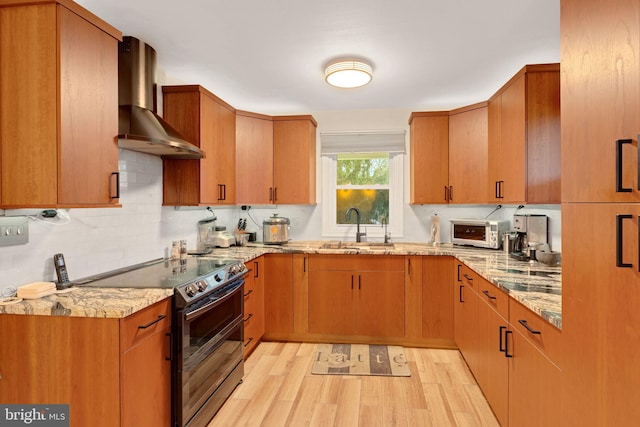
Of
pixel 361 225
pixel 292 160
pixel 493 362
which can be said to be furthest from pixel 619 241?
pixel 361 225

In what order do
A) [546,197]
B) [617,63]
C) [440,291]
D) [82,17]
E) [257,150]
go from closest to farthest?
1. [617,63]
2. [82,17]
3. [546,197]
4. [440,291]
5. [257,150]

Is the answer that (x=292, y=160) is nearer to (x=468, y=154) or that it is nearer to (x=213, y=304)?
(x=468, y=154)

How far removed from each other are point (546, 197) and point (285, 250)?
2.28 m

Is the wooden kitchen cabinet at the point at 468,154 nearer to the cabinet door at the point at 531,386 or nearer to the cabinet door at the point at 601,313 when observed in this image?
the cabinet door at the point at 531,386

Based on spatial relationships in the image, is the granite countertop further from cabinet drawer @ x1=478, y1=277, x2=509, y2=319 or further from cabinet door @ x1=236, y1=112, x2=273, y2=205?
cabinet door @ x1=236, y1=112, x2=273, y2=205

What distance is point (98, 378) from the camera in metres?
1.54

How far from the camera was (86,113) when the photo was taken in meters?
1.72

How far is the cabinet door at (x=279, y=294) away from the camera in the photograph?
3.51 metres

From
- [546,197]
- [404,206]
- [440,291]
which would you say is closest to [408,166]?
[404,206]

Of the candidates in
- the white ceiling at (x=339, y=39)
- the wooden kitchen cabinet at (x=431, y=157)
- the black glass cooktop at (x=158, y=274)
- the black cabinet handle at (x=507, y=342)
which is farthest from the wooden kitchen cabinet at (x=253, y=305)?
the black cabinet handle at (x=507, y=342)

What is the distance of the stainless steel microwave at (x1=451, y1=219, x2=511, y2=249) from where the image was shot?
3340 millimetres

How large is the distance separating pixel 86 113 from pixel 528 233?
3.23 meters

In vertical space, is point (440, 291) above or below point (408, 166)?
below

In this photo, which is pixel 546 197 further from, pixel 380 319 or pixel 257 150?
pixel 257 150
